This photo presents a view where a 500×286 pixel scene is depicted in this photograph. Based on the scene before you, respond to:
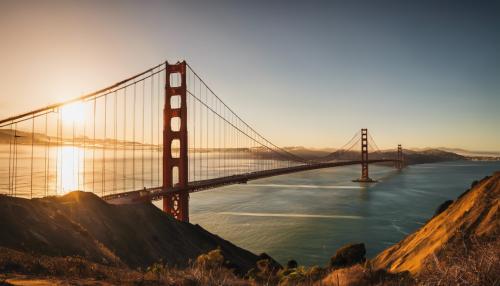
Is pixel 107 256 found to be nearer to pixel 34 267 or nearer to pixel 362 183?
pixel 34 267

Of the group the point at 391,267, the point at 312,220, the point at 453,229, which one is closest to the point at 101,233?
the point at 391,267

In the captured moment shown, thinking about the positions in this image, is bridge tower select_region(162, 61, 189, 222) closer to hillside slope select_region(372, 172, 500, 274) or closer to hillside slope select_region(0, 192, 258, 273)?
hillside slope select_region(0, 192, 258, 273)

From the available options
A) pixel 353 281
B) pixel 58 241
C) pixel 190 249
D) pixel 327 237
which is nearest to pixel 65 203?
pixel 58 241

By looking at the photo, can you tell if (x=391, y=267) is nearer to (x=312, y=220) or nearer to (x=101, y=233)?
(x=101, y=233)

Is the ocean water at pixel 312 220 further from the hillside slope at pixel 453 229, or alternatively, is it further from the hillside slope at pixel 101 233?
the hillside slope at pixel 453 229

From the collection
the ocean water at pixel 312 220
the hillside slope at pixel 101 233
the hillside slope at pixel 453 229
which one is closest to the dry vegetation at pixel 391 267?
the hillside slope at pixel 453 229
